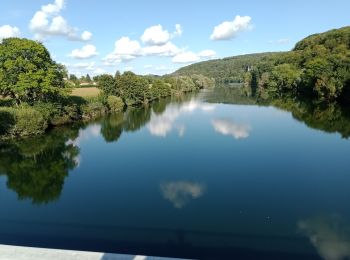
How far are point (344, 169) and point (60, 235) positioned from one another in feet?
53.6

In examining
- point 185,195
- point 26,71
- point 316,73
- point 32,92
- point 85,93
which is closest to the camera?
point 185,195

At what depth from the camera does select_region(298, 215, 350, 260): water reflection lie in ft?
36.4

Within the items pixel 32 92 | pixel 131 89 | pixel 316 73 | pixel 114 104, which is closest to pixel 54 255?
pixel 32 92

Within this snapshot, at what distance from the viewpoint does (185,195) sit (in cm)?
1691

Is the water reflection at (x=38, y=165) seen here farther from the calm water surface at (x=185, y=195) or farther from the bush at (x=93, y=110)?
the bush at (x=93, y=110)

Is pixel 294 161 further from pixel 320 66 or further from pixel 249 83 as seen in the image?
pixel 249 83

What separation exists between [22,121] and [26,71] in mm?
6476

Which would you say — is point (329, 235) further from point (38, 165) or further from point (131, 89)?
point (131, 89)

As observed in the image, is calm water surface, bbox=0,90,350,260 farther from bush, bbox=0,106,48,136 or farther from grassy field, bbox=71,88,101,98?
grassy field, bbox=71,88,101,98

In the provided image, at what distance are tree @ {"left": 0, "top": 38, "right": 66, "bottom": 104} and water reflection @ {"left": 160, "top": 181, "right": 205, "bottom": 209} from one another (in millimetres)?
23906

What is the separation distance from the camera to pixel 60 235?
13031 mm

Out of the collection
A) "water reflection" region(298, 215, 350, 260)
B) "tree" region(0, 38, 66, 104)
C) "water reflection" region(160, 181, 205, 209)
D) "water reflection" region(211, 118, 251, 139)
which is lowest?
"water reflection" region(211, 118, 251, 139)

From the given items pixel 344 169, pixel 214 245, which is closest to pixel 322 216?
pixel 214 245

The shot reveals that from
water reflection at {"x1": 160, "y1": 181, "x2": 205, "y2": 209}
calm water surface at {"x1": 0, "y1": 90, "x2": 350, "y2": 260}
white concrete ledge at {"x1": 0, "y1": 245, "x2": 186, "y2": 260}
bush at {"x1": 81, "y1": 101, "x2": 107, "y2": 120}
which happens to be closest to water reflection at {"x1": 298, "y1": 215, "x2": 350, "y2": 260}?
calm water surface at {"x1": 0, "y1": 90, "x2": 350, "y2": 260}
